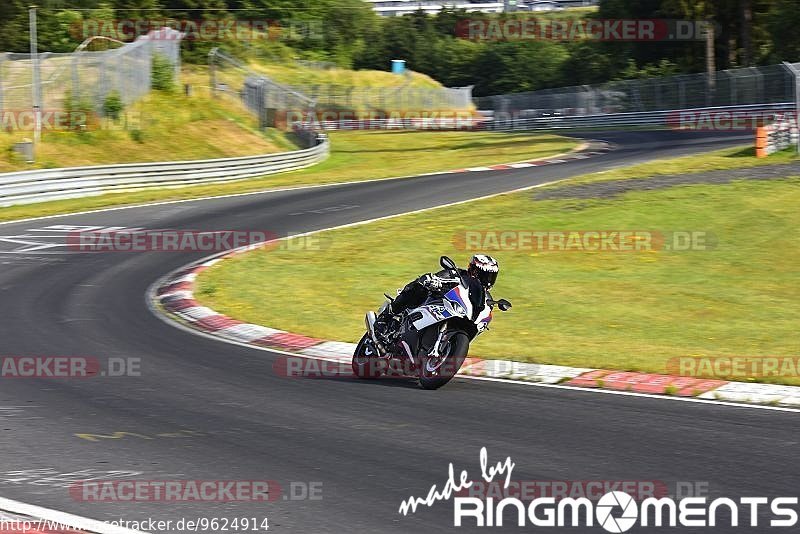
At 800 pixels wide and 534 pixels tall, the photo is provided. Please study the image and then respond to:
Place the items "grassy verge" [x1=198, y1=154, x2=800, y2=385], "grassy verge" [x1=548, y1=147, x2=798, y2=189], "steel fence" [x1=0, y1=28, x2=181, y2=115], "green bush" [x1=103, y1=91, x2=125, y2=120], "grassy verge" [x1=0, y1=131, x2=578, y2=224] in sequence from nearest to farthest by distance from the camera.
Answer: "grassy verge" [x1=198, y1=154, x2=800, y2=385], "grassy verge" [x1=0, y1=131, x2=578, y2=224], "grassy verge" [x1=548, y1=147, x2=798, y2=189], "steel fence" [x1=0, y1=28, x2=181, y2=115], "green bush" [x1=103, y1=91, x2=125, y2=120]

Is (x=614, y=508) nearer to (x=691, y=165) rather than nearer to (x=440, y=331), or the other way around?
(x=440, y=331)

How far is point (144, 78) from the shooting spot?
1652 inches

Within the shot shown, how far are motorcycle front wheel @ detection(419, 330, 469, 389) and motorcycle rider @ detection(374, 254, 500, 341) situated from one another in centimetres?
38

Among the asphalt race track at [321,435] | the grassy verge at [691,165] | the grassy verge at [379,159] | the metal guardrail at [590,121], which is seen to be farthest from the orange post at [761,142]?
the asphalt race track at [321,435]

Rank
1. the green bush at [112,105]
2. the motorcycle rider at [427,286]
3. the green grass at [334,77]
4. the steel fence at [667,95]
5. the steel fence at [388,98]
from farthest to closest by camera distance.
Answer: the green grass at [334,77], the steel fence at [388,98], the steel fence at [667,95], the green bush at [112,105], the motorcycle rider at [427,286]

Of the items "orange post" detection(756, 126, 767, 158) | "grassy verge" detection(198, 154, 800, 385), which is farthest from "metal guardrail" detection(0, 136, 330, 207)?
"orange post" detection(756, 126, 767, 158)

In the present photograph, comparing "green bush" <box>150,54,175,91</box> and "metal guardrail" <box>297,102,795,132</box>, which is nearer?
"green bush" <box>150,54,175,91</box>

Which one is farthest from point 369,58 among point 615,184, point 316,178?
point 615,184

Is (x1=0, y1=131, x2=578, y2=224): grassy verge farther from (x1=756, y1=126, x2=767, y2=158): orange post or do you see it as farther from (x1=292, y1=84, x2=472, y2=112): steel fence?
(x1=292, y1=84, x2=472, y2=112): steel fence

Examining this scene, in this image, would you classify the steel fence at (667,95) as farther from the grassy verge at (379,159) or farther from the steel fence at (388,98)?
the grassy verge at (379,159)

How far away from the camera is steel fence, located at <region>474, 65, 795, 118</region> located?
178 ft

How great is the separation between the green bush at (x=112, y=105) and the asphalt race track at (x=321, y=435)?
25641mm

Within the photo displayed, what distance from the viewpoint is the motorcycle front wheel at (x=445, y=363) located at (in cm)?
Answer: 1034

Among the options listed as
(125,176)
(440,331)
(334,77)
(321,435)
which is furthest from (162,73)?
(321,435)
